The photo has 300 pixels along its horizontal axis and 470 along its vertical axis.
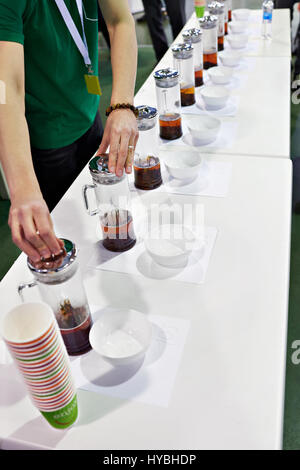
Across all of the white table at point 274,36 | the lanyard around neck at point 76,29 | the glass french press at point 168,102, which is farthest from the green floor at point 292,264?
the lanyard around neck at point 76,29

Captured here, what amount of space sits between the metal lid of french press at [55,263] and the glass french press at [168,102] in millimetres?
808

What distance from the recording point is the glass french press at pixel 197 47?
1761 mm

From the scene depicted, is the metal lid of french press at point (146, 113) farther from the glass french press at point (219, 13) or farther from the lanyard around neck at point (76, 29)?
the glass french press at point (219, 13)

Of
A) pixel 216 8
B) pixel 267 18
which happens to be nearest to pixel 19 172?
pixel 216 8

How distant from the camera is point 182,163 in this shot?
4.35 ft

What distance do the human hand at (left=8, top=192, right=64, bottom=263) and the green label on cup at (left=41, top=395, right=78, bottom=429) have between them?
0.25 meters

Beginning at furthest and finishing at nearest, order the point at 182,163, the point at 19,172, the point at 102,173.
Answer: the point at 182,163, the point at 102,173, the point at 19,172

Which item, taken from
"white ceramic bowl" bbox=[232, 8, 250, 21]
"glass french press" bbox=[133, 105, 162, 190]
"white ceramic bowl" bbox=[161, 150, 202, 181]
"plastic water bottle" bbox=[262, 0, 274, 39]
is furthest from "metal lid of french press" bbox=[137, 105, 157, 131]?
"white ceramic bowl" bbox=[232, 8, 250, 21]

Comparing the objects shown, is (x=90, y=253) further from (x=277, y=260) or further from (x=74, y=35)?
(x=74, y=35)

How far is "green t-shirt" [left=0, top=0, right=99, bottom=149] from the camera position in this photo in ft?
3.59

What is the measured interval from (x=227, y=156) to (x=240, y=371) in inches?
30.7

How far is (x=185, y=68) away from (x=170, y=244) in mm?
859

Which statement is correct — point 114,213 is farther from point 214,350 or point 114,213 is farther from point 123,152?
point 214,350

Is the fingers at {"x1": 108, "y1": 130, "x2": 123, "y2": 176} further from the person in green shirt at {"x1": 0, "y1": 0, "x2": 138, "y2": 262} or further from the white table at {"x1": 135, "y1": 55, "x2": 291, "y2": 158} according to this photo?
the white table at {"x1": 135, "y1": 55, "x2": 291, "y2": 158}
